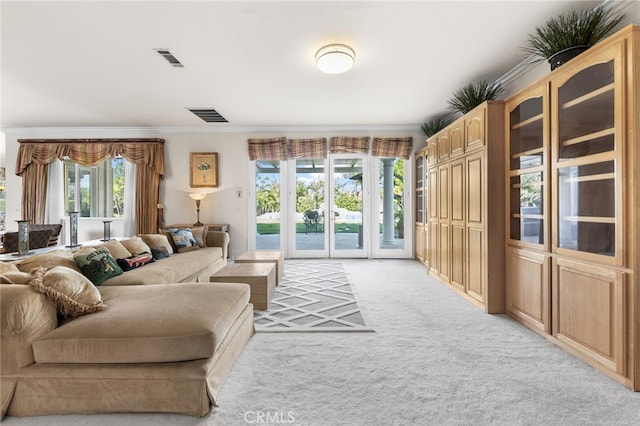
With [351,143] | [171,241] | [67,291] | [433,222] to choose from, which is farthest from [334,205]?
[67,291]

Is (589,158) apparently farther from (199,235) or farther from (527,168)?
(199,235)

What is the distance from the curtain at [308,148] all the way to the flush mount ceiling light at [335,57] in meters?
2.85

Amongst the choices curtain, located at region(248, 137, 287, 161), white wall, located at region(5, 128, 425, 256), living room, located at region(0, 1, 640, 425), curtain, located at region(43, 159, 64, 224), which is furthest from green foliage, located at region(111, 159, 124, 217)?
curtain, located at region(248, 137, 287, 161)

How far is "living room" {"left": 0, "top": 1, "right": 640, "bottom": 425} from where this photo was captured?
166cm

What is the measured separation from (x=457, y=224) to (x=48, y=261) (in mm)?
4075

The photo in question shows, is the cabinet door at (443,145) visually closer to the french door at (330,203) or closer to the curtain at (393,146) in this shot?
the curtain at (393,146)

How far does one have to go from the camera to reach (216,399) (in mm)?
1650

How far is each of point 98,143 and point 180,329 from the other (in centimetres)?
592

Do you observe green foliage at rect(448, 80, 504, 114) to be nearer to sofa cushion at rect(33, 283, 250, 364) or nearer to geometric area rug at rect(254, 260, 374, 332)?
geometric area rug at rect(254, 260, 374, 332)

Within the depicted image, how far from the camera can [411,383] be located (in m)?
1.83

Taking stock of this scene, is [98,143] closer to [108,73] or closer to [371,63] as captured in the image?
[108,73]

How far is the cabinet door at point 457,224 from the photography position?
11.7 ft

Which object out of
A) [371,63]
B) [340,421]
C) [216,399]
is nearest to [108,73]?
[371,63]

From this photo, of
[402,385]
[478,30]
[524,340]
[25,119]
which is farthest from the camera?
[25,119]
